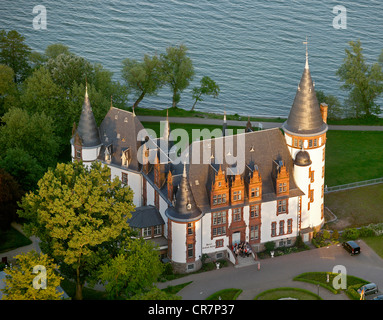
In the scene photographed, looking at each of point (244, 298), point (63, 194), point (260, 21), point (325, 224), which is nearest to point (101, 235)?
point (63, 194)

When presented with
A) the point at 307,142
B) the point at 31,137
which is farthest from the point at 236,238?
the point at 31,137

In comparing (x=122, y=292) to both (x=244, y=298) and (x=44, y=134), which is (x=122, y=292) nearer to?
(x=244, y=298)

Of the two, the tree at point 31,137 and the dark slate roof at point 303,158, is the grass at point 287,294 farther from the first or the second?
the tree at point 31,137

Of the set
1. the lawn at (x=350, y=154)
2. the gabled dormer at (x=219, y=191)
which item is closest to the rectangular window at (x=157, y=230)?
the gabled dormer at (x=219, y=191)

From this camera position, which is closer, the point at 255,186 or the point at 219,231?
the point at 255,186

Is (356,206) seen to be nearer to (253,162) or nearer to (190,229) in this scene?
(253,162)
